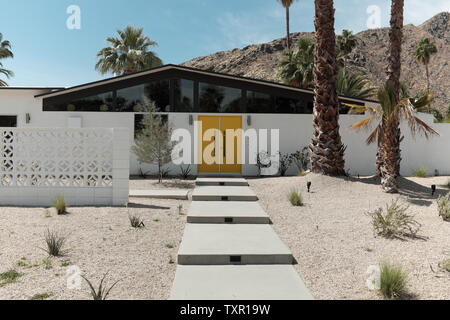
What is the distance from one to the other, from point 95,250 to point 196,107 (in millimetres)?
9979

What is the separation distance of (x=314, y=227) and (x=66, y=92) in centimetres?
1212

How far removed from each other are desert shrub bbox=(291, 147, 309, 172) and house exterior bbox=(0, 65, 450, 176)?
0.91ft

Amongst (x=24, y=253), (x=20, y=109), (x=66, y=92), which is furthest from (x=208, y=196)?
(x=20, y=109)

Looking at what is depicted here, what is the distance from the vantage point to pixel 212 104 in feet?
46.7

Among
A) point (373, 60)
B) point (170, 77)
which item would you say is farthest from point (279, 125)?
point (373, 60)

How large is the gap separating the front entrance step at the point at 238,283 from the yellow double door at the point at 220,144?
989 cm

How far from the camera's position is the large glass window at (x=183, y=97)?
558 inches

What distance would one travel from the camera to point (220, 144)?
14.1 metres

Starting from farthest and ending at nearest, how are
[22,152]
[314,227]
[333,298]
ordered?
[22,152], [314,227], [333,298]

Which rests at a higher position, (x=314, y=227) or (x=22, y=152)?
(x=22, y=152)

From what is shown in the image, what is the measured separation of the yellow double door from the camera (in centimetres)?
1411
